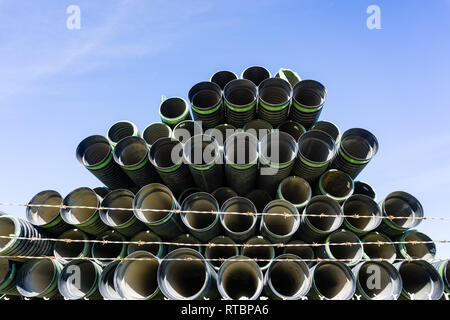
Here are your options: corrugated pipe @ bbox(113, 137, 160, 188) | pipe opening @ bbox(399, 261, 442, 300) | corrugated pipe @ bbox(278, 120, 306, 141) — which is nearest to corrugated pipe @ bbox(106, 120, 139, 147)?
corrugated pipe @ bbox(113, 137, 160, 188)

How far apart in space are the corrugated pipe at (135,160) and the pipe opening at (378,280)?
5.72m

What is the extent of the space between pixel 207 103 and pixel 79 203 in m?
4.72

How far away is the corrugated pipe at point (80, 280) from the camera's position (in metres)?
6.83

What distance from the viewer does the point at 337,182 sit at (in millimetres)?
8422

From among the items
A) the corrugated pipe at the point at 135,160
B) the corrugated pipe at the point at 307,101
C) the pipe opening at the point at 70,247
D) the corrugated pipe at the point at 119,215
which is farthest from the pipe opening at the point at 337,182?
the pipe opening at the point at 70,247

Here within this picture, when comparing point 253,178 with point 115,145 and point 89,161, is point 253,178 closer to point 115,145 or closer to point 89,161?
point 115,145

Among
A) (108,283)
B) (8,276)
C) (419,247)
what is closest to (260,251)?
(108,283)

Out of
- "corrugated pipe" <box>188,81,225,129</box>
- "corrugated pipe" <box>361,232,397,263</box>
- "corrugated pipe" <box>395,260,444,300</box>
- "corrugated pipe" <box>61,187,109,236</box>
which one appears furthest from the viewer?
"corrugated pipe" <box>188,81,225,129</box>

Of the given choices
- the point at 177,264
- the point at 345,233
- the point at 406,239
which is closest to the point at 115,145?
the point at 177,264

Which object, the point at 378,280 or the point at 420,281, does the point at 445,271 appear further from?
the point at 378,280

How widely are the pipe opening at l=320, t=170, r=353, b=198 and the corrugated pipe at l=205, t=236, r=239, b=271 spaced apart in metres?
2.88

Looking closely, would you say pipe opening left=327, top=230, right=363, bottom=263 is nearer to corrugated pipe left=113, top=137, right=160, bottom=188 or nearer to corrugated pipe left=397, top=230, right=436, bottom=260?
corrugated pipe left=397, top=230, right=436, bottom=260

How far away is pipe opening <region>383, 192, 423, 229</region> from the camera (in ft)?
26.1
